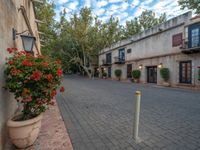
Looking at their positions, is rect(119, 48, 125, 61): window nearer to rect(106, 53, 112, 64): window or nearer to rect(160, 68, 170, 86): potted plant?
rect(106, 53, 112, 64): window

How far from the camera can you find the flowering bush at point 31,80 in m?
2.57

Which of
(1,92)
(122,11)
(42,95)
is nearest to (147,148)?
(42,95)

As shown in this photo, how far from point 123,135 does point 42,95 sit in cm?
210

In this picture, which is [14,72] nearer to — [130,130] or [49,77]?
[49,77]

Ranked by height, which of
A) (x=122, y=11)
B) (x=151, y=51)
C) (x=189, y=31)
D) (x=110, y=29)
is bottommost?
(x=151, y=51)

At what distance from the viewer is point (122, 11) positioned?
14.5 meters

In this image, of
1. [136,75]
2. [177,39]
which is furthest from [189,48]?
[136,75]

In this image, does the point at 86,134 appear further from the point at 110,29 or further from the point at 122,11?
the point at 110,29

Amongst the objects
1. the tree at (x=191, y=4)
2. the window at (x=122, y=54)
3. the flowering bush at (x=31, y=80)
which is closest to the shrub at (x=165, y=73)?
the tree at (x=191, y=4)

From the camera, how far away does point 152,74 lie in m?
16.6

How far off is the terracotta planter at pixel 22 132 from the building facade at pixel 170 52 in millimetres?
12688

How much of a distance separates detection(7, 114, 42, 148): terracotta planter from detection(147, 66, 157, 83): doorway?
51.2ft

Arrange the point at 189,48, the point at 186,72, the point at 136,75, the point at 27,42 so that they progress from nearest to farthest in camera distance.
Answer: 1. the point at 27,42
2. the point at 189,48
3. the point at 186,72
4. the point at 136,75

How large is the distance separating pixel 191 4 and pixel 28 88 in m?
20.0
